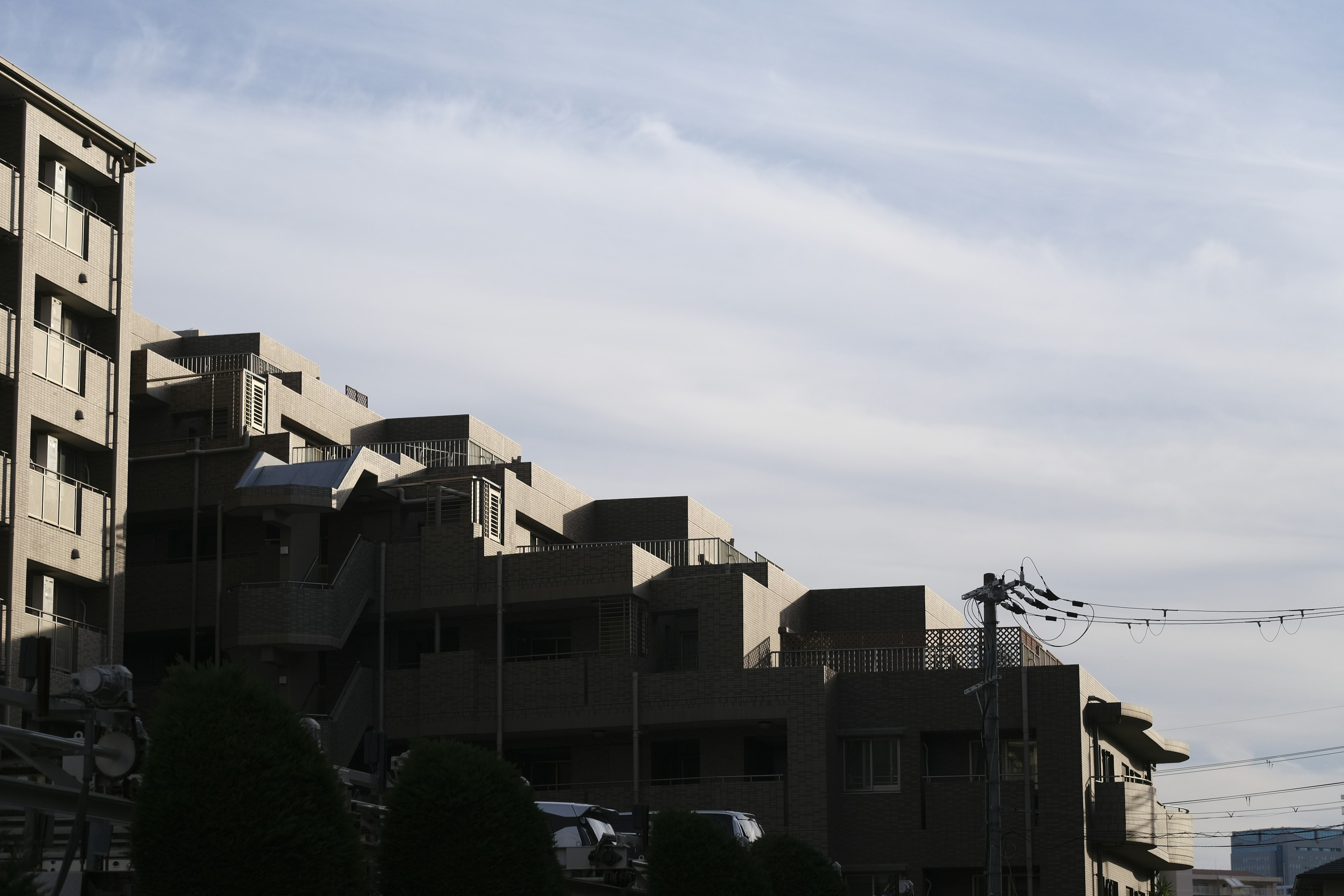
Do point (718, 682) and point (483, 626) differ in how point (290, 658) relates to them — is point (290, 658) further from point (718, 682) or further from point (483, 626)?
point (718, 682)

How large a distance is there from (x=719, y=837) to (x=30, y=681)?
13217mm

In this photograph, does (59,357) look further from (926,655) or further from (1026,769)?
(1026,769)

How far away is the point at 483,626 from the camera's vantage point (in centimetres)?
5366

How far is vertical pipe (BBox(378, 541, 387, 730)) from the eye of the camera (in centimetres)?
5075

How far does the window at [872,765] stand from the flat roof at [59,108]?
23905 millimetres

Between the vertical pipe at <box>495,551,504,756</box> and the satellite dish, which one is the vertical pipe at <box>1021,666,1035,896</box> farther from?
the satellite dish

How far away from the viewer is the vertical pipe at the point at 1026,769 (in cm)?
4847

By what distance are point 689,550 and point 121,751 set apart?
1658 inches

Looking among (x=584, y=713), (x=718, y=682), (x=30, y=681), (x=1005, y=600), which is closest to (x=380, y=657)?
(x=584, y=713)

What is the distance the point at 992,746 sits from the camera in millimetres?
38156

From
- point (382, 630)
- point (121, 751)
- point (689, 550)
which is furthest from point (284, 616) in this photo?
point (121, 751)

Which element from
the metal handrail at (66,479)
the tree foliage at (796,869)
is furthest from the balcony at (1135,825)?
the metal handrail at (66,479)

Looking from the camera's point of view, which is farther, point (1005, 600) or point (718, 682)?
point (718, 682)

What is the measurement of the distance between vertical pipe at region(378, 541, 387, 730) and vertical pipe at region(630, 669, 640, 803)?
678 cm
